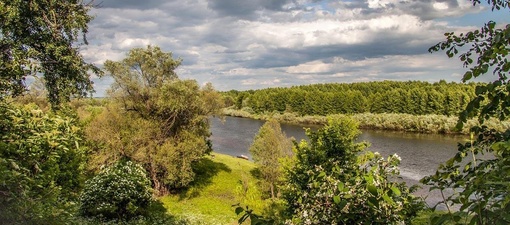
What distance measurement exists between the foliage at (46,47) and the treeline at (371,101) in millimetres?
45527

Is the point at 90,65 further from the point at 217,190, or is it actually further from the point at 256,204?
the point at 217,190

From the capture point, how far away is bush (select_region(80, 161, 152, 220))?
2169 centimetres

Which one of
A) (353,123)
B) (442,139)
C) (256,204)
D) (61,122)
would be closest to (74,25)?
(61,122)

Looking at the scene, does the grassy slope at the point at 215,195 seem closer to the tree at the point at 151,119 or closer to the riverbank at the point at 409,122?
the tree at the point at 151,119

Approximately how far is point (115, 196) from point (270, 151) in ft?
49.3

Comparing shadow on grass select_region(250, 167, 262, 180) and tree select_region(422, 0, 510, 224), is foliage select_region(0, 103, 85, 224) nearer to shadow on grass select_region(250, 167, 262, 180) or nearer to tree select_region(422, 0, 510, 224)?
tree select_region(422, 0, 510, 224)

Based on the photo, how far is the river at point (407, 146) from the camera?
3881 cm

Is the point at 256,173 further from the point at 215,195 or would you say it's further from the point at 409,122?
the point at 409,122

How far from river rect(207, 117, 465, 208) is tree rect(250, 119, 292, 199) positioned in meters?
4.26

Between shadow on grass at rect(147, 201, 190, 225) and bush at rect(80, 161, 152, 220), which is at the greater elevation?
bush at rect(80, 161, 152, 220)

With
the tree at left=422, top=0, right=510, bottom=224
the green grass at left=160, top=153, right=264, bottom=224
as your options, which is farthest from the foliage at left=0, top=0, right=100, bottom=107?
the green grass at left=160, top=153, right=264, bottom=224

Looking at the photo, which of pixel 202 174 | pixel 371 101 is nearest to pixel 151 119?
pixel 202 174

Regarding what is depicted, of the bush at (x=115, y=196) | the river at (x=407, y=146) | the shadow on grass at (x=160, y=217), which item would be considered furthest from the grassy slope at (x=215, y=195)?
the river at (x=407, y=146)

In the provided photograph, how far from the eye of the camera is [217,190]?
111ft
